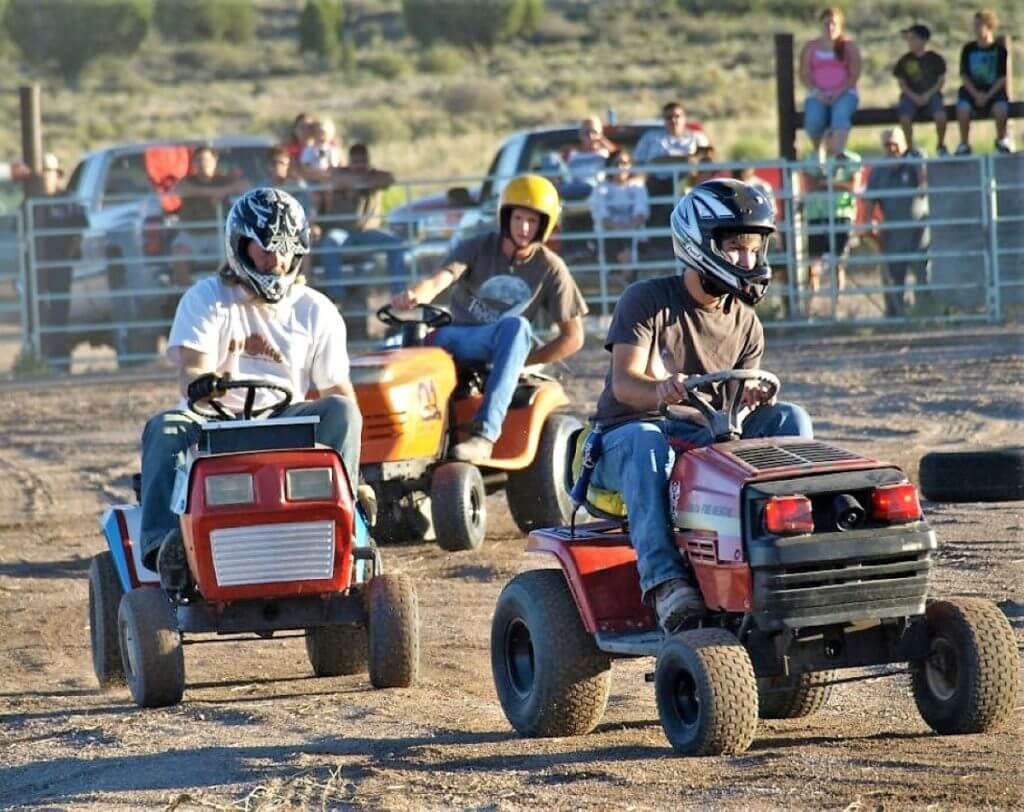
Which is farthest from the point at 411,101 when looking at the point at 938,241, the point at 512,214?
the point at 512,214

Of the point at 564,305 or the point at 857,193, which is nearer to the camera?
the point at 564,305

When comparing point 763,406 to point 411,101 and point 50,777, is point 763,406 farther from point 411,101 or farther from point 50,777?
point 411,101

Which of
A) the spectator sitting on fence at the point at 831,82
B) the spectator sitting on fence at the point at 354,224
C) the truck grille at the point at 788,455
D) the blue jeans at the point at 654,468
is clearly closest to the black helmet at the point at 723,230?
the blue jeans at the point at 654,468

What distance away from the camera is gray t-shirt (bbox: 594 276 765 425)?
6312 millimetres

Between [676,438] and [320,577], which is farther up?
[676,438]

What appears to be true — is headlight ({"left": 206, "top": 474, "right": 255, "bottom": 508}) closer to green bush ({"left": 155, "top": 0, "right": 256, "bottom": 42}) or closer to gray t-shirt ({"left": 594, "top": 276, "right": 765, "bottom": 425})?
gray t-shirt ({"left": 594, "top": 276, "right": 765, "bottom": 425})

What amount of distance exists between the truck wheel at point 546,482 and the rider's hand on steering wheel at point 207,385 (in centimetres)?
369

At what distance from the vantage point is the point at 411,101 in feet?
169

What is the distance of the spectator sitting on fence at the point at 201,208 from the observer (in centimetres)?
1870

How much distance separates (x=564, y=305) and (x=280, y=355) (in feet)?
10.5

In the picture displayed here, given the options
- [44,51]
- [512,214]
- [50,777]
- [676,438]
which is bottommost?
[50,777]

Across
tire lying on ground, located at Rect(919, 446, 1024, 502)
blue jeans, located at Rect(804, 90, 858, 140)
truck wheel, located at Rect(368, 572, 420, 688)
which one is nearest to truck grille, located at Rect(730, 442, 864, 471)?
truck wheel, located at Rect(368, 572, 420, 688)

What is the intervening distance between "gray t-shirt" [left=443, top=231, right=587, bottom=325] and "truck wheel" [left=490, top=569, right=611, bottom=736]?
413cm

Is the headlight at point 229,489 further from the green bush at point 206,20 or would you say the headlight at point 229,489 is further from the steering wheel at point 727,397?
the green bush at point 206,20
